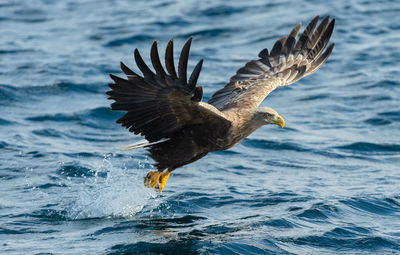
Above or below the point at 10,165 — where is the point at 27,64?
above

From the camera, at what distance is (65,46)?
14344 mm

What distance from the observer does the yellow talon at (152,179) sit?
763cm

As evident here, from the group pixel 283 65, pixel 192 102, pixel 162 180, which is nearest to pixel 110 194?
pixel 162 180

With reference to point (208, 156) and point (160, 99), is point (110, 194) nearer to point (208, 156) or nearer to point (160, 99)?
point (160, 99)

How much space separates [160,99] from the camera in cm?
638

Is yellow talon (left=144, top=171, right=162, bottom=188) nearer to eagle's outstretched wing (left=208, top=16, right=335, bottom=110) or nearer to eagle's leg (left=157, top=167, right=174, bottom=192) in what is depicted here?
eagle's leg (left=157, top=167, right=174, bottom=192)

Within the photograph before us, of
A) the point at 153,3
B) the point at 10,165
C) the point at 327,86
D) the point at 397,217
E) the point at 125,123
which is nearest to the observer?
the point at 125,123

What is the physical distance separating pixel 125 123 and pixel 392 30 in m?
9.96

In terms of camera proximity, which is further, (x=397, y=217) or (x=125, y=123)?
(x=397, y=217)

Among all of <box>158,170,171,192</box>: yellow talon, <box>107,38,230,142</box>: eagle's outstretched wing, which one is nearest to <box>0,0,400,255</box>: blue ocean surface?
<box>158,170,171,192</box>: yellow talon

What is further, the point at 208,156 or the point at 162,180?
the point at 208,156

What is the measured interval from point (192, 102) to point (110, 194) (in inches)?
69.2

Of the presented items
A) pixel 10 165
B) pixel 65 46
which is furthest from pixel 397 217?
pixel 65 46

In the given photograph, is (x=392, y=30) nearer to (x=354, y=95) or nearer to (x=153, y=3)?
(x=354, y=95)
